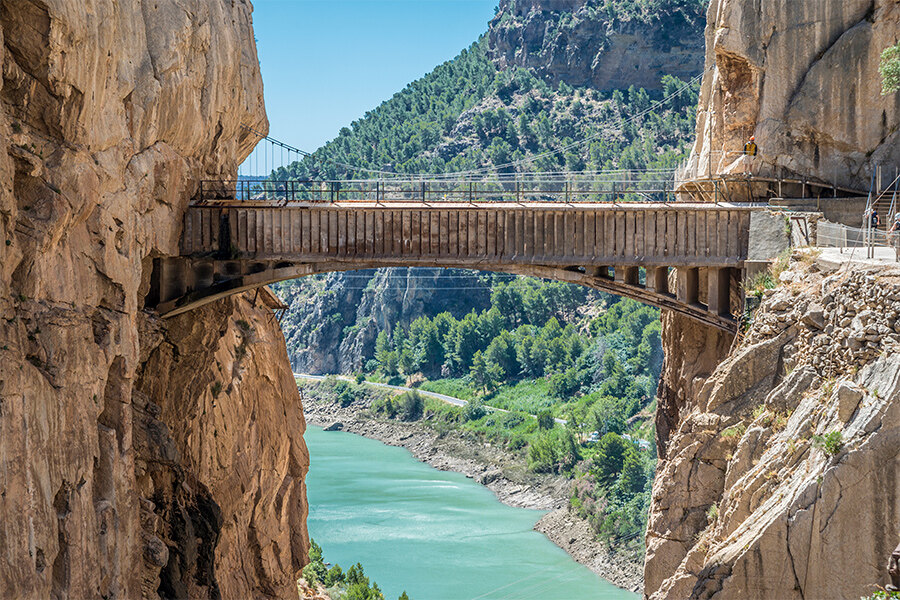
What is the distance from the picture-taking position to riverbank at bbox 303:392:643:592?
5619cm

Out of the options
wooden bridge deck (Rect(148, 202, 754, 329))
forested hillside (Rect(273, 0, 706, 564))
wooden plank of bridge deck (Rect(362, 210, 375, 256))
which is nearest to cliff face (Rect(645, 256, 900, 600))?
wooden bridge deck (Rect(148, 202, 754, 329))

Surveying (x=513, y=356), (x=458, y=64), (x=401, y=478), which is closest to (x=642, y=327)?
(x=513, y=356)

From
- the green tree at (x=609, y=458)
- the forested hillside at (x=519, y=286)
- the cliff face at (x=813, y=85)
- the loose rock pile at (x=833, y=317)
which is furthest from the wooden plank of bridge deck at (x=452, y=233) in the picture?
the forested hillside at (x=519, y=286)

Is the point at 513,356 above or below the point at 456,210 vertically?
below

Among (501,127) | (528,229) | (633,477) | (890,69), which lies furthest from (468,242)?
(501,127)

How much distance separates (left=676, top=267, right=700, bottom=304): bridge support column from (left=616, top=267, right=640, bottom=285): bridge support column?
35.3 inches

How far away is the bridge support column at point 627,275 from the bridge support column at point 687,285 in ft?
2.94

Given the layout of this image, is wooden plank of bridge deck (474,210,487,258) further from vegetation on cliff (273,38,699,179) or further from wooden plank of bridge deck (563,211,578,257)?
vegetation on cliff (273,38,699,179)

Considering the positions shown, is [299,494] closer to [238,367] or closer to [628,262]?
[238,367]

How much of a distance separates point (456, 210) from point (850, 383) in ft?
A: 31.9

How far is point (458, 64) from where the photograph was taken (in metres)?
139

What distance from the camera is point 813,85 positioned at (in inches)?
1003

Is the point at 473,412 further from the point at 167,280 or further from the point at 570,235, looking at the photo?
the point at 167,280

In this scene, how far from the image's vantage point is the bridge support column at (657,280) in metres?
24.4
